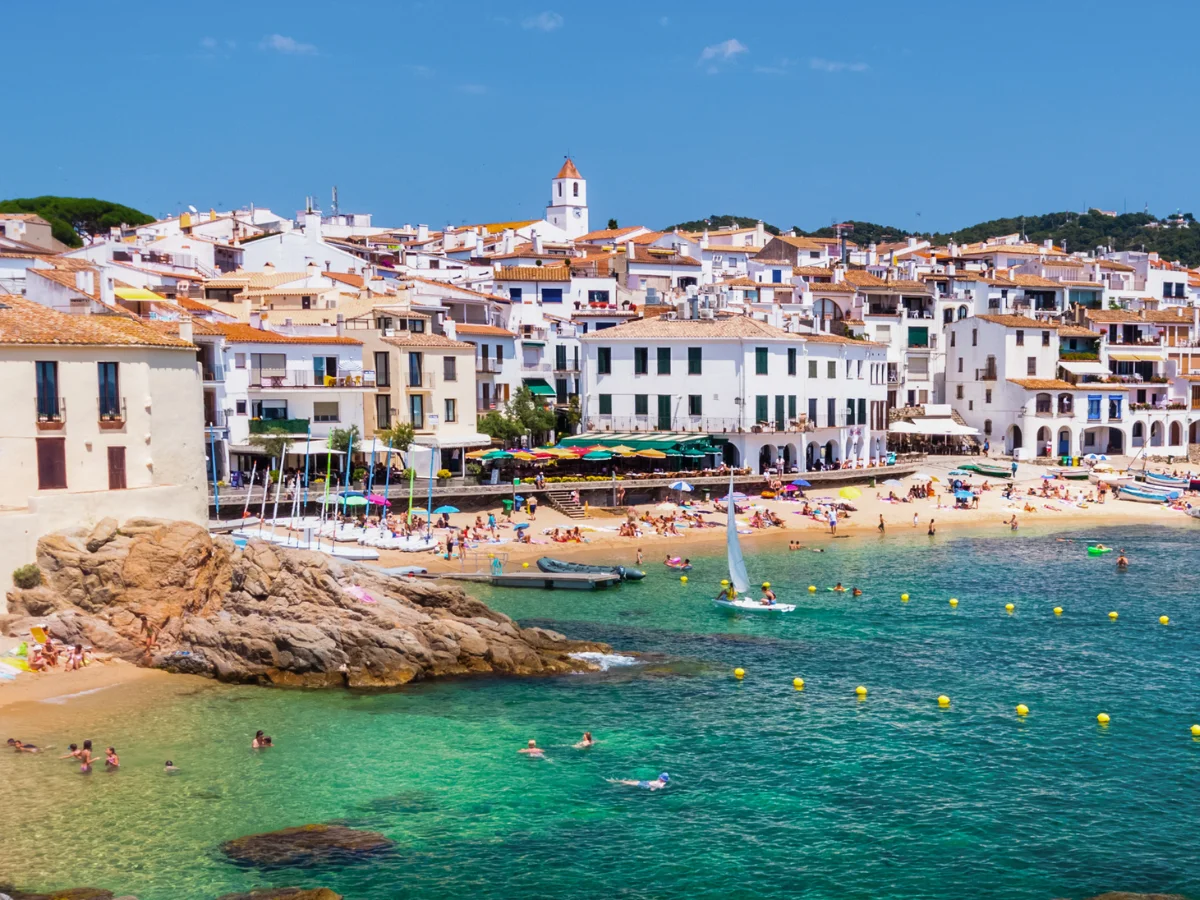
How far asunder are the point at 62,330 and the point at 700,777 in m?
26.5

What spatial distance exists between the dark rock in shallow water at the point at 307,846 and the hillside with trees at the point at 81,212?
10398 cm

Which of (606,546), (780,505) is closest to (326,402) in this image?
(606,546)

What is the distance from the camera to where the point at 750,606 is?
4884cm

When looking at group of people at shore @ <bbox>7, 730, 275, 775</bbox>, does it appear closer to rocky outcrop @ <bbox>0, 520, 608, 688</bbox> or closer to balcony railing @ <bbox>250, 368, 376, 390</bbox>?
rocky outcrop @ <bbox>0, 520, 608, 688</bbox>

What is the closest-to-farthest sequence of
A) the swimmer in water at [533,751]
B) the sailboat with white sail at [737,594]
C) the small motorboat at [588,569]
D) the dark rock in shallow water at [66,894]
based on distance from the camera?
the dark rock in shallow water at [66,894] < the swimmer in water at [533,751] < the sailboat with white sail at [737,594] < the small motorboat at [588,569]

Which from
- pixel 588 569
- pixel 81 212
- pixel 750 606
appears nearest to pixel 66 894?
pixel 750 606

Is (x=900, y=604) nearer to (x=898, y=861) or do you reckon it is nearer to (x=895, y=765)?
(x=895, y=765)

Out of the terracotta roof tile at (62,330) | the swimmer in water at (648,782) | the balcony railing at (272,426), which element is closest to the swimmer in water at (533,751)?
the swimmer in water at (648,782)

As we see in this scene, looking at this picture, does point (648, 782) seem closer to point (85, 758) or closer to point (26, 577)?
point (85, 758)

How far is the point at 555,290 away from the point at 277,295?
898 inches

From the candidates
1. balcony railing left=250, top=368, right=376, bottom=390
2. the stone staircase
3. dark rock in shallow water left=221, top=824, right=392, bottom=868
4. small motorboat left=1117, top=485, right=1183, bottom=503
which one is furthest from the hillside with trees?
dark rock in shallow water left=221, top=824, right=392, bottom=868

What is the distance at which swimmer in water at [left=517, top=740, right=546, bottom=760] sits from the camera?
3130cm

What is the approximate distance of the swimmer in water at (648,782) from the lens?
29531 mm

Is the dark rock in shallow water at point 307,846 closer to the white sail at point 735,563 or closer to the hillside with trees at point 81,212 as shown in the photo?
the white sail at point 735,563
